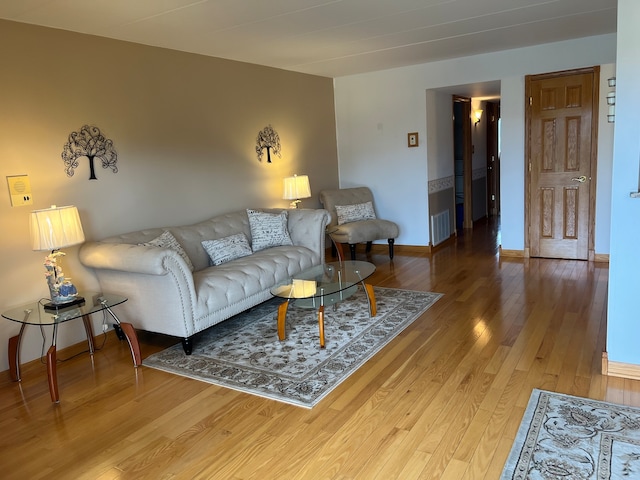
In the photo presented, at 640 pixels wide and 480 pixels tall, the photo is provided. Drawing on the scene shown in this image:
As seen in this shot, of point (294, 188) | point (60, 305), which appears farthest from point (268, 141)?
point (60, 305)

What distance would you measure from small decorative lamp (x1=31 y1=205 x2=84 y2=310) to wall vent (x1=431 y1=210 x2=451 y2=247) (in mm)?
4468

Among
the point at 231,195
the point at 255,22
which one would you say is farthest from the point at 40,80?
the point at 231,195

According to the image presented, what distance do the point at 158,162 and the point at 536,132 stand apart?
161 inches

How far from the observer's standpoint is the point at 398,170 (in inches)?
253

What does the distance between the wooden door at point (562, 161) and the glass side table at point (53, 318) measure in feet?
14.8

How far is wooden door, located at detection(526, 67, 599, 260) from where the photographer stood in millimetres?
5164

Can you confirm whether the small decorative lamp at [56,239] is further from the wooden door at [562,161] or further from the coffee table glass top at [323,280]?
the wooden door at [562,161]

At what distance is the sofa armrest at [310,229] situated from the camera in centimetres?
484

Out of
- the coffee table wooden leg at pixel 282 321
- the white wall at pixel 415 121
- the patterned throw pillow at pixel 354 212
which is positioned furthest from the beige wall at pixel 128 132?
the coffee table wooden leg at pixel 282 321

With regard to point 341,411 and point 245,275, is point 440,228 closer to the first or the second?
point 245,275

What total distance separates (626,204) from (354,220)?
3.78 metres

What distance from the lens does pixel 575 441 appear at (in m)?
2.18

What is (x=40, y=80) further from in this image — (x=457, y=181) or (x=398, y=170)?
(x=457, y=181)

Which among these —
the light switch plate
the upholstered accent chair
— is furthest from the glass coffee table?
the light switch plate
